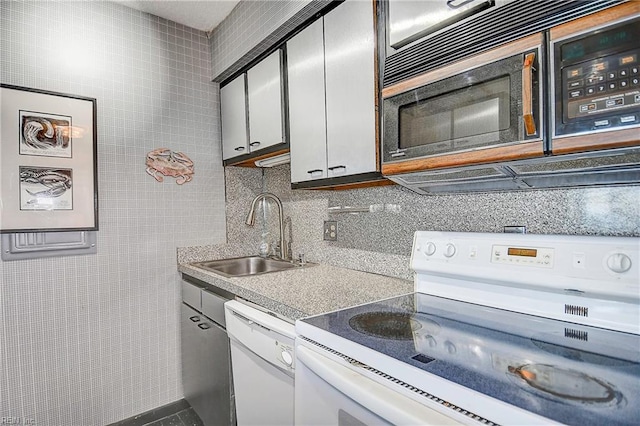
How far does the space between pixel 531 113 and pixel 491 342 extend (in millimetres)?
565

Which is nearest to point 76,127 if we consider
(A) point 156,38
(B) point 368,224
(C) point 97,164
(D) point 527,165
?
(C) point 97,164

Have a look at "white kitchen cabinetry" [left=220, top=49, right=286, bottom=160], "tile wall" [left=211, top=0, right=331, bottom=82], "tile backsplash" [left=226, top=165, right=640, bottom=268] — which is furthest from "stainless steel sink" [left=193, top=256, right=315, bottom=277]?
"tile wall" [left=211, top=0, right=331, bottom=82]

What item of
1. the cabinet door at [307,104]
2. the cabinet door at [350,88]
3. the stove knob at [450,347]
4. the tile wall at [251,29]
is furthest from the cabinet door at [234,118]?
the stove knob at [450,347]

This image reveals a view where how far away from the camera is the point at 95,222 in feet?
6.23

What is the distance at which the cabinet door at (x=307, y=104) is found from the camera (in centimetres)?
154

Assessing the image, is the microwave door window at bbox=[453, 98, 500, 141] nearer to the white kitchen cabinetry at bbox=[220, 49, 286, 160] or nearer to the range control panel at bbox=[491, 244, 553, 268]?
the range control panel at bbox=[491, 244, 553, 268]

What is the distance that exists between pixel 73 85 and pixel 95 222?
0.74 m

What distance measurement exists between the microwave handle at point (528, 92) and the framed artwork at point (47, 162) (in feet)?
6.58

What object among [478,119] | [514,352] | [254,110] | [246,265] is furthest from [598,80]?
[246,265]

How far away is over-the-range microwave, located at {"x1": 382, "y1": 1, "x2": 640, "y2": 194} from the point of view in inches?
29.4

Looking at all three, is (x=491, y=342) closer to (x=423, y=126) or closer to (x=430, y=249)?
(x=430, y=249)

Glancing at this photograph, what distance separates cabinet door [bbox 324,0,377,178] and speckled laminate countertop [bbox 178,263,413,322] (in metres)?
0.48

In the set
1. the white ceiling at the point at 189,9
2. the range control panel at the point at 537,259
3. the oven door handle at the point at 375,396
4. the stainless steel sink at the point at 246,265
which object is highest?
the white ceiling at the point at 189,9

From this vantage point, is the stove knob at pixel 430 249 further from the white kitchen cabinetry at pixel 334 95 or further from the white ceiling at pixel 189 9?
the white ceiling at pixel 189 9
